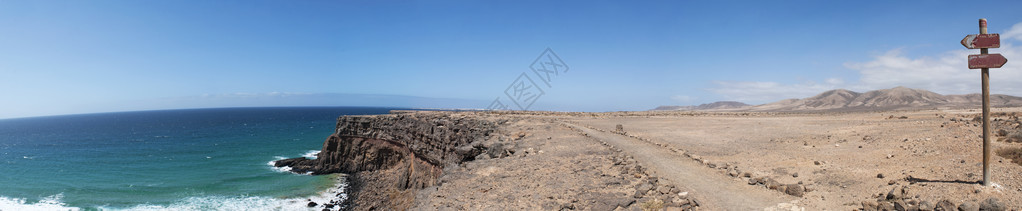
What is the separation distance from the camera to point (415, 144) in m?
28.7

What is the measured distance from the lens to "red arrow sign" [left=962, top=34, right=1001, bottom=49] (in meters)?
8.41

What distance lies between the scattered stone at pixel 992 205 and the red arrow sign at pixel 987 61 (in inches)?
110

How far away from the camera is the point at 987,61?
27.9ft

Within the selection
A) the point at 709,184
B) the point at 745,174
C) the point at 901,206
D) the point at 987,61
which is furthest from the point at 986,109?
the point at 709,184

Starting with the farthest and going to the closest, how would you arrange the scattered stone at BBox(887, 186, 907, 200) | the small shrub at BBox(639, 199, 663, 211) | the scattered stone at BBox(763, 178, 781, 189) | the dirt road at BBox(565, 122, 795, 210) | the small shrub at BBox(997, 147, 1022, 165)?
the small shrub at BBox(997, 147, 1022, 165)
the scattered stone at BBox(763, 178, 781, 189)
the dirt road at BBox(565, 122, 795, 210)
the scattered stone at BBox(887, 186, 907, 200)
the small shrub at BBox(639, 199, 663, 211)

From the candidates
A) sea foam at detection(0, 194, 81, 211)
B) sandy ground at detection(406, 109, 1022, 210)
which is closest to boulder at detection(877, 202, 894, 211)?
sandy ground at detection(406, 109, 1022, 210)

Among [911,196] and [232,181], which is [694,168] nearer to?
[911,196]

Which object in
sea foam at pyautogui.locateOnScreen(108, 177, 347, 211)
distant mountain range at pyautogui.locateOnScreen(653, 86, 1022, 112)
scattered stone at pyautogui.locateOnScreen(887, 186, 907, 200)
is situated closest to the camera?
scattered stone at pyautogui.locateOnScreen(887, 186, 907, 200)

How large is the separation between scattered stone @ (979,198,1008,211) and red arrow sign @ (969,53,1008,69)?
9.14 ft

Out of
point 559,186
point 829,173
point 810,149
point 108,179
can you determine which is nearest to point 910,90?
point 810,149

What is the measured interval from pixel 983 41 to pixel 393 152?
32.7 meters

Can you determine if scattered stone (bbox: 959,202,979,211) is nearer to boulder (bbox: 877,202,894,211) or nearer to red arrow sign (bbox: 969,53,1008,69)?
boulder (bbox: 877,202,894,211)

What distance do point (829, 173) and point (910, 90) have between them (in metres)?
105

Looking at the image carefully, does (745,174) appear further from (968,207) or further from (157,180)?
(157,180)
